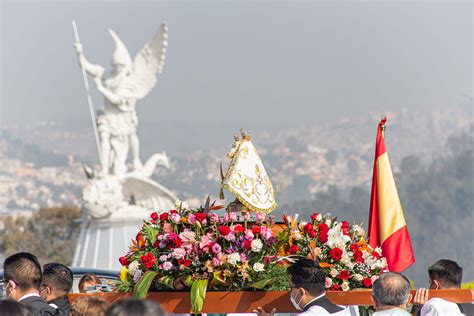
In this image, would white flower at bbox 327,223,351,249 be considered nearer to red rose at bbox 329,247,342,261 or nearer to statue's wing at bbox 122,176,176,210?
red rose at bbox 329,247,342,261

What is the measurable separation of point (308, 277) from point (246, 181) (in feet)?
4.83

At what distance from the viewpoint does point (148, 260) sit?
561cm

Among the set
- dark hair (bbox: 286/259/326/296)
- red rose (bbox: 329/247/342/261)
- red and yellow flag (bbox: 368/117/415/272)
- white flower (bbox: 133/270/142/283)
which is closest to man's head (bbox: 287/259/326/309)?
dark hair (bbox: 286/259/326/296)

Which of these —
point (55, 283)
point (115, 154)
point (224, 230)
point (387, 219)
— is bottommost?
point (55, 283)

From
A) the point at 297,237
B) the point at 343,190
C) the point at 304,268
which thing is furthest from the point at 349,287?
the point at 343,190

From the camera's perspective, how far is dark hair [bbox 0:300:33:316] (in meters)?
3.76

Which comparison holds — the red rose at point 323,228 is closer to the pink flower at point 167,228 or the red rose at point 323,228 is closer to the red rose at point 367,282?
the red rose at point 367,282

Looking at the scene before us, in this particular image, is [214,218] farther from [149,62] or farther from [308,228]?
[149,62]

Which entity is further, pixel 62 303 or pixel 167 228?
pixel 167 228

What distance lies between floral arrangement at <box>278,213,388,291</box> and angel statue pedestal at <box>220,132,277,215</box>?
0.33 meters

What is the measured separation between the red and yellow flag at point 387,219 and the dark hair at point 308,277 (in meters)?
2.04

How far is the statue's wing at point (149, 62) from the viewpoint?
78.1 feet

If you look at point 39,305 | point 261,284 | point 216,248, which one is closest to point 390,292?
point 261,284

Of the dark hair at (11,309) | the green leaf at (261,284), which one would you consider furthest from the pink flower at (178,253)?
the dark hair at (11,309)
